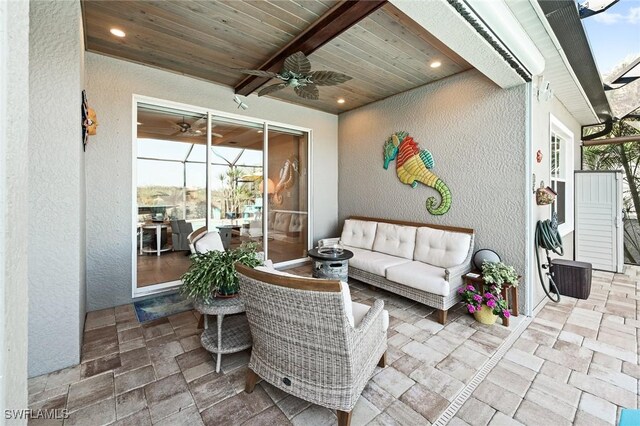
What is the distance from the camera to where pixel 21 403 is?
59 cm

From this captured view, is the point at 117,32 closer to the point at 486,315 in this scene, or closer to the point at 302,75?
the point at 302,75

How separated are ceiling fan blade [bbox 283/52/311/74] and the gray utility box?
3.97m

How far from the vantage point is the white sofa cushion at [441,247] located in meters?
3.35

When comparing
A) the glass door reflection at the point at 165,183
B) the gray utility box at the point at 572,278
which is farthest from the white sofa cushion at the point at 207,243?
the gray utility box at the point at 572,278

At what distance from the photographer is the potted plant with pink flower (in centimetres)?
284

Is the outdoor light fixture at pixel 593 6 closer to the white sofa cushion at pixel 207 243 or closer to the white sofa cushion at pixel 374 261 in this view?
the white sofa cushion at pixel 374 261

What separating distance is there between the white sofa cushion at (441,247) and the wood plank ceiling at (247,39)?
Answer: 7.10ft

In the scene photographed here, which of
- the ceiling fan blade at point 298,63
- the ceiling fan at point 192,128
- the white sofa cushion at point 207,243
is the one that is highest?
the ceiling fan blade at point 298,63

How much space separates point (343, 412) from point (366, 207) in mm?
3689

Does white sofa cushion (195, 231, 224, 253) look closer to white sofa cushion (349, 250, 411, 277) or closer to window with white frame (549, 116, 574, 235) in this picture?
white sofa cushion (349, 250, 411, 277)

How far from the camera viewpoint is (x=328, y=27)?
2453 millimetres

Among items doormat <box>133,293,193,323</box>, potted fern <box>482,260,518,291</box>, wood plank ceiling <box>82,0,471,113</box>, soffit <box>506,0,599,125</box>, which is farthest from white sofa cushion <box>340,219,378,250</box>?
soffit <box>506,0,599,125</box>

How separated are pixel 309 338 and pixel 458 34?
2.54 metres

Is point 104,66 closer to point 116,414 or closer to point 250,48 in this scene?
point 250,48
